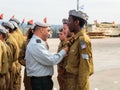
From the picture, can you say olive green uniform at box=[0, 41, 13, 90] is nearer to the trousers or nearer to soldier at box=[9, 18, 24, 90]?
soldier at box=[9, 18, 24, 90]

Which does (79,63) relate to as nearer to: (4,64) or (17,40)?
(4,64)

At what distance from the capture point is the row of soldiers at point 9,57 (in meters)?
6.80

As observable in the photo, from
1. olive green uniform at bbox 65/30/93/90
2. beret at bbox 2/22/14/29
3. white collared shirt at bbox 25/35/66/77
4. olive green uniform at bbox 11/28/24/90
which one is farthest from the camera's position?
olive green uniform at bbox 11/28/24/90

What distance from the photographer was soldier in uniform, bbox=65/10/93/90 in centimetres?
534

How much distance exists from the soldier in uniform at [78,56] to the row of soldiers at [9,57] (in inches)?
62.4

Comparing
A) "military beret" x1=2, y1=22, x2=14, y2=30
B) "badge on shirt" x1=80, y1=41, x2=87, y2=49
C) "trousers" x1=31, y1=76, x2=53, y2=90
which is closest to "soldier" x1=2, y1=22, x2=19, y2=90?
"military beret" x1=2, y1=22, x2=14, y2=30

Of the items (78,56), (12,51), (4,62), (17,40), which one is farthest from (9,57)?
(78,56)

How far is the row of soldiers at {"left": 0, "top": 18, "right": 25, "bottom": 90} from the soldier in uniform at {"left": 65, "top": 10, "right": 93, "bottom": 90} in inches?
62.4

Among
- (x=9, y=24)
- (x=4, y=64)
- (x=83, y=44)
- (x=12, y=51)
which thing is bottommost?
(x=4, y=64)

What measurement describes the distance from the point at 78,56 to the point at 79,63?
0.10 metres

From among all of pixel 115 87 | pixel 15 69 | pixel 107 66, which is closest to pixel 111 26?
pixel 107 66

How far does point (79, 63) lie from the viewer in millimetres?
5449

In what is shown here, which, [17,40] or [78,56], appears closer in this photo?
[78,56]

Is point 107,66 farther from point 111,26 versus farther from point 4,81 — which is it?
point 111,26
